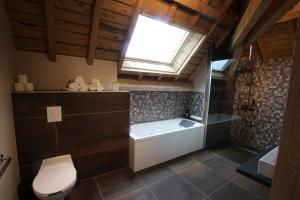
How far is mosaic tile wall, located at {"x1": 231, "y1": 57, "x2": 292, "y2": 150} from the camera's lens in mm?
2896

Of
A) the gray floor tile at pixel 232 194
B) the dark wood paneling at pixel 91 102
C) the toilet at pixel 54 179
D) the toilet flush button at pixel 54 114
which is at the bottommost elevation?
the gray floor tile at pixel 232 194

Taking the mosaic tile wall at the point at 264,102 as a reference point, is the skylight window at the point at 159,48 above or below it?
above

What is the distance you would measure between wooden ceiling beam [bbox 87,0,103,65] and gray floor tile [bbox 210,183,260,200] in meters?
2.52

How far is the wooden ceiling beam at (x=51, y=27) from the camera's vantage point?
5.23 feet

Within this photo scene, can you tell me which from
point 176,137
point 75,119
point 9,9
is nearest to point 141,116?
point 176,137

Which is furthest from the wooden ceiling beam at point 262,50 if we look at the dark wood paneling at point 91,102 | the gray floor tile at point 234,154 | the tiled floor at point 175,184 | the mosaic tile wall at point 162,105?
the dark wood paneling at point 91,102

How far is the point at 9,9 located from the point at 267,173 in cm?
281

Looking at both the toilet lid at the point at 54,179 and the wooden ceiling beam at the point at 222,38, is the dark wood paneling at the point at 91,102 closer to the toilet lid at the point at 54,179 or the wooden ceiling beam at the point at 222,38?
the toilet lid at the point at 54,179

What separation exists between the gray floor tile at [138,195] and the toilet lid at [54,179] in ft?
2.28

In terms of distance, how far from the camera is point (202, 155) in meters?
3.06

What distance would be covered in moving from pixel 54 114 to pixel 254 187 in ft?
9.38

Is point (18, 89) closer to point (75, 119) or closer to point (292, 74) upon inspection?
point (75, 119)

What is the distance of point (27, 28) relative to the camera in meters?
1.76

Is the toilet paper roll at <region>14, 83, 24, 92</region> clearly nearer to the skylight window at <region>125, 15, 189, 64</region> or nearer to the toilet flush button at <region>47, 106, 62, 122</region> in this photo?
the toilet flush button at <region>47, 106, 62, 122</region>
